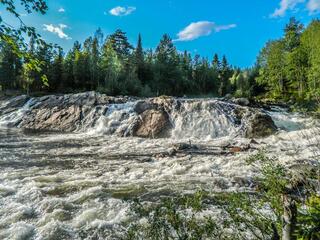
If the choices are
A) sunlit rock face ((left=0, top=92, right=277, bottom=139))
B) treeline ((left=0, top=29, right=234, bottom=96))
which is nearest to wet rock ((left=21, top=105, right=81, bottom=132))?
sunlit rock face ((left=0, top=92, right=277, bottom=139))

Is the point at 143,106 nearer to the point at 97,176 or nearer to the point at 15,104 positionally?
the point at 97,176

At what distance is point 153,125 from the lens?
2162 cm

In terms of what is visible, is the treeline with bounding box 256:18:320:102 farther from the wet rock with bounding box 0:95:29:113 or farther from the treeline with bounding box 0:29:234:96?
the wet rock with bounding box 0:95:29:113

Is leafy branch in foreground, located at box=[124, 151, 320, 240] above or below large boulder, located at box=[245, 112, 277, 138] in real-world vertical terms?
above

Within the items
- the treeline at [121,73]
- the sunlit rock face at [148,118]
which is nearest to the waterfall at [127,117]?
the sunlit rock face at [148,118]

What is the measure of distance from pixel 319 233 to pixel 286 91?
173 ft

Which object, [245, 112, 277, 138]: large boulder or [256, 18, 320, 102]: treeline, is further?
[256, 18, 320, 102]: treeline

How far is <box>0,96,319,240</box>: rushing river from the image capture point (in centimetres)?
635

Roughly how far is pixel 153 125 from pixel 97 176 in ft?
Result: 38.1

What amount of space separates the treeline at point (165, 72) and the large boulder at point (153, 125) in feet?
48.3

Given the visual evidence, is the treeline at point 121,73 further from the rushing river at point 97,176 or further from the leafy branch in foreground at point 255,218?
the leafy branch in foreground at point 255,218

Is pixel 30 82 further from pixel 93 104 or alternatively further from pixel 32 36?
pixel 32 36

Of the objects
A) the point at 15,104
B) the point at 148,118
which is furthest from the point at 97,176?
the point at 15,104

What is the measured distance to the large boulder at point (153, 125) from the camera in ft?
68.5
